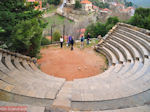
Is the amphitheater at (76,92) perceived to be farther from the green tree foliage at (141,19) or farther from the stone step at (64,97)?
the green tree foliage at (141,19)

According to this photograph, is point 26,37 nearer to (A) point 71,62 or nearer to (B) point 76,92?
(A) point 71,62

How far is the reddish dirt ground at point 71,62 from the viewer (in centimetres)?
922

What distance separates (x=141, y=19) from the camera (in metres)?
15.8

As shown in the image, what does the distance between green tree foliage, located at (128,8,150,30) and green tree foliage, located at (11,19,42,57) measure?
12.1m

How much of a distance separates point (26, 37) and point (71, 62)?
3.84m

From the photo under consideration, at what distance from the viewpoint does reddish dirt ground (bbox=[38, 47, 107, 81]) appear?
922cm

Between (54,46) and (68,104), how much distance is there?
930 cm

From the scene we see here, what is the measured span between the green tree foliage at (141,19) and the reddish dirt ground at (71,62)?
7.30 meters

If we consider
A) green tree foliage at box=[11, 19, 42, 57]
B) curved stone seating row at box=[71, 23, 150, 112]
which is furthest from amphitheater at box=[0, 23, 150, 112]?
green tree foliage at box=[11, 19, 42, 57]

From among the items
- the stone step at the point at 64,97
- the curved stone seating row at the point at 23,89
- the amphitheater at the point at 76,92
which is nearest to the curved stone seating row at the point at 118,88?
the amphitheater at the point at 76,92

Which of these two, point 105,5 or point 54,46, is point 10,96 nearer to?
point 54,46

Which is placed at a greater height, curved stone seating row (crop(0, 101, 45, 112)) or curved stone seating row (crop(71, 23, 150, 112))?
curved stone seating row (crop(0, 101, 45, 112))

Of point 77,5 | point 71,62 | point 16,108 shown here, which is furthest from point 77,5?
point 16,108

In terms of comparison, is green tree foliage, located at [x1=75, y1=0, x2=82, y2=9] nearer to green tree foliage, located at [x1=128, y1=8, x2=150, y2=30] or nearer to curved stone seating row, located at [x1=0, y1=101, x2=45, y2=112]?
green tree foliage, located at [x1=128, y1=8, x2=150, y2=30]
